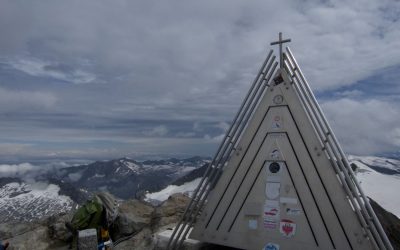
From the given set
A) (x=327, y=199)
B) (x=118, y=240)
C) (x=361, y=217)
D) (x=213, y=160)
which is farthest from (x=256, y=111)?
(x=118, y=240)

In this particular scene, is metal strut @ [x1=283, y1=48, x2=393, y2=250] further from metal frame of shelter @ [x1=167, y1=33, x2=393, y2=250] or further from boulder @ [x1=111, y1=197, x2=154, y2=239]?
boulder @ [x1=111, y1=197, x2=154, y2=239]

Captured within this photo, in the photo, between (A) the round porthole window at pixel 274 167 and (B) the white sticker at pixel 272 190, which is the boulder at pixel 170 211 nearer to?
(B) the white sticker at pixel 272 190

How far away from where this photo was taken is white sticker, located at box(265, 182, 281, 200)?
32.1ft

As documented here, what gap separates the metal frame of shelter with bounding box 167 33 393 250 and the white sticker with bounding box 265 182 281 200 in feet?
4.66

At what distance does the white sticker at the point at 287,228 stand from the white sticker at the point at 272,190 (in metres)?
0.68

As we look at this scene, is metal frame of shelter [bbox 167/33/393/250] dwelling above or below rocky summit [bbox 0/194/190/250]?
above

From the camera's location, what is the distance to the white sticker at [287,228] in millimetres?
9359

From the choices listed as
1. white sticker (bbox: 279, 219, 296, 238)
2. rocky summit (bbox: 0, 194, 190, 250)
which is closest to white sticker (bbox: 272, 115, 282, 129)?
white sticker (bbox: 279, 219, 296, 238)

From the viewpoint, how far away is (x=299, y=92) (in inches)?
392

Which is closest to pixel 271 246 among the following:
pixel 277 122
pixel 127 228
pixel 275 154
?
pixel 275 154

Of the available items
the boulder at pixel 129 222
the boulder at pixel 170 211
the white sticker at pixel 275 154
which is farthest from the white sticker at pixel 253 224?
the boulder at pixel 129 222

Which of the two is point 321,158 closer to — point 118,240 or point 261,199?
point 261,199

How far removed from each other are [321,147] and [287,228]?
2230 millimetres

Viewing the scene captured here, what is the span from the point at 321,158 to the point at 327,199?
1.02 meters
